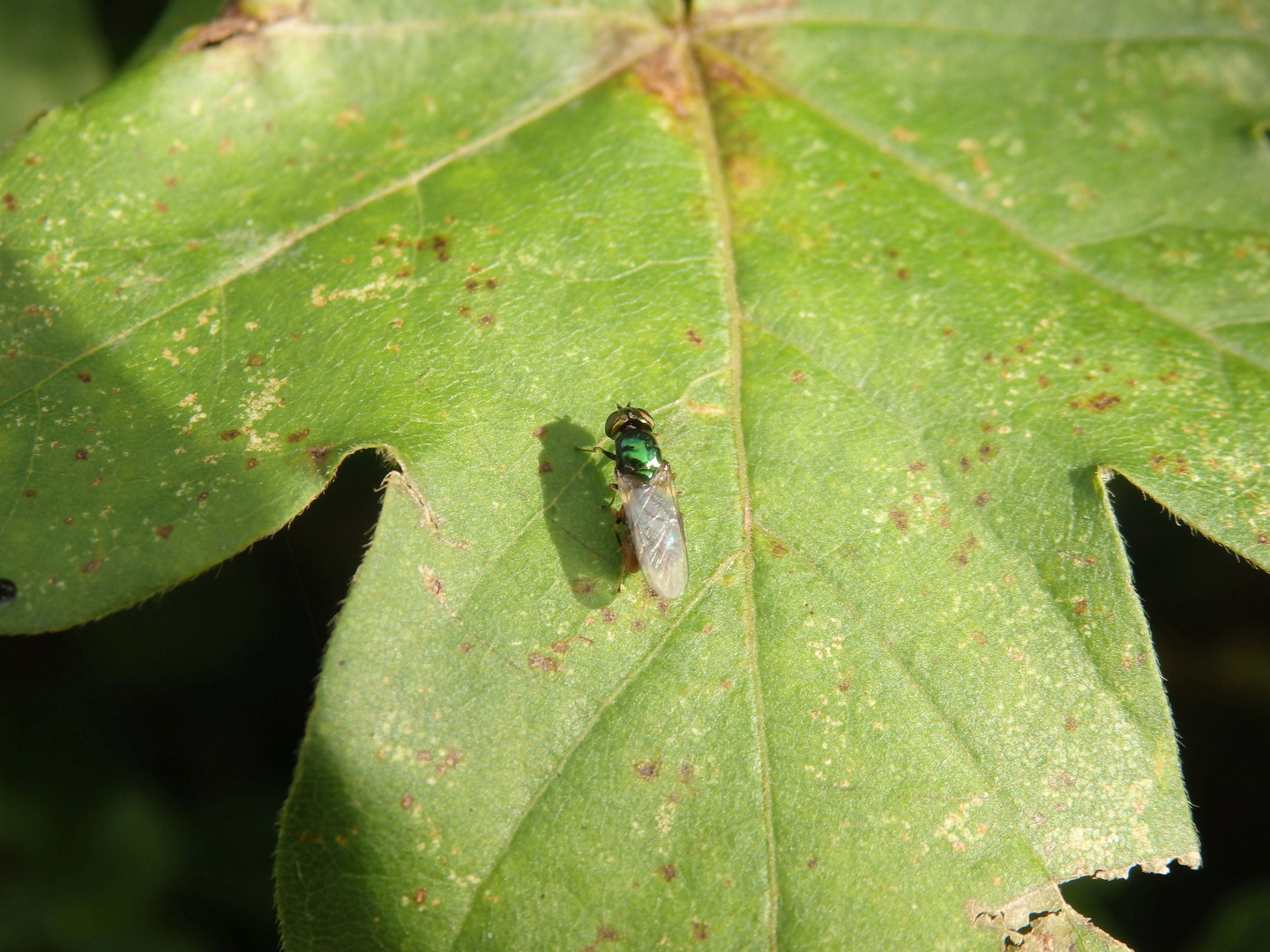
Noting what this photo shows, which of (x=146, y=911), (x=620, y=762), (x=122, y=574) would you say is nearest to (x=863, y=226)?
(x=620, y=762)

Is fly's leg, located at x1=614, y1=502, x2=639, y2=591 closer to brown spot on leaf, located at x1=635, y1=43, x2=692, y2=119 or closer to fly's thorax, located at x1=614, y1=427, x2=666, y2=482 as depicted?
fly's thorax, located at x1=614, y1=427, x2=666, y2=482

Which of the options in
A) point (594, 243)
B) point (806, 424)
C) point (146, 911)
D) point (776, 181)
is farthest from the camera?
point (146, 911)

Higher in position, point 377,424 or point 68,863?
point 377,424

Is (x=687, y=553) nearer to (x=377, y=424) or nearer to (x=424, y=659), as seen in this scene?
(x=424, y=659)

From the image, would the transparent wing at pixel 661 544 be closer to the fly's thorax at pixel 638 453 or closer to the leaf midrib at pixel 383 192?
the fly's thorax at pixel 638 453

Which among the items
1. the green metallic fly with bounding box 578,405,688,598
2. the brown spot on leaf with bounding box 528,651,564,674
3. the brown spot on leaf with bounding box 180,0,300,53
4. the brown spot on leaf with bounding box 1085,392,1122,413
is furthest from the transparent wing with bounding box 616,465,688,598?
the brown spot on leaf with bounding box 180,0,300,53

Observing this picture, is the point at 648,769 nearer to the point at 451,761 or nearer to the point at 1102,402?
the point at 451,761

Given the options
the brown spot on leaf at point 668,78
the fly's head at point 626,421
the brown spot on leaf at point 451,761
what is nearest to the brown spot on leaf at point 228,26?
the brown spot on leaf at point 668,78

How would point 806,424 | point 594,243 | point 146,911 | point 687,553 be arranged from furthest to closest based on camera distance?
point 146,911, point 594,243, point 806,424, point 687,553
